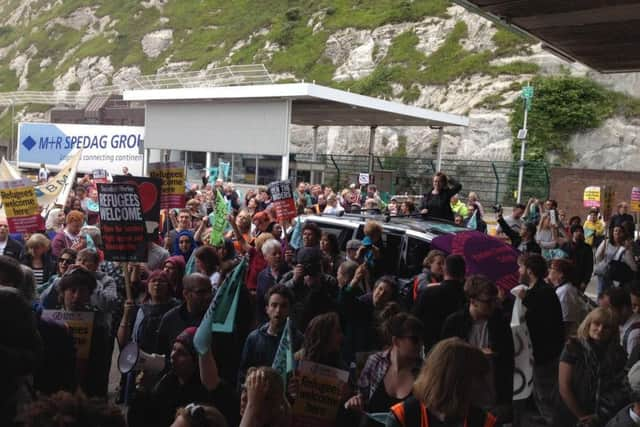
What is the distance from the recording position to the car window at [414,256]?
803 centimetres

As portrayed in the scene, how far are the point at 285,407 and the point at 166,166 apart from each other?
282 inches

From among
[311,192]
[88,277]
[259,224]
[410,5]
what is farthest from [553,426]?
Result: [410,5]

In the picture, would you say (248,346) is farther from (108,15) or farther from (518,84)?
(108,15)

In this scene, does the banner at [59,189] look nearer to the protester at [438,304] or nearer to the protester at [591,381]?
the protester at [438,304]

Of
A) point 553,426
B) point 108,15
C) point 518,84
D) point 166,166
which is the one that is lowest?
point 553,426

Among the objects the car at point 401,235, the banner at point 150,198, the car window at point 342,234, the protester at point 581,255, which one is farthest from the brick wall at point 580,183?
the banner at point 150,198

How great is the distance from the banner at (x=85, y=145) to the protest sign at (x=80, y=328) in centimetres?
3016

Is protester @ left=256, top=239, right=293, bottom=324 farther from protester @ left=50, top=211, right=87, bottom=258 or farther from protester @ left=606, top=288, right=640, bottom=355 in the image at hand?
protester @ left=606, top=288, right=640, bottom=355

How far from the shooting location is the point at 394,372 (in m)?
3.99

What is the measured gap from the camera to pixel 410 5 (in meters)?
58.4

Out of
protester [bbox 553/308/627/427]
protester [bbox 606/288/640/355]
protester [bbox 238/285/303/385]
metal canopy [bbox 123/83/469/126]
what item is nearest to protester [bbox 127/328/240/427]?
protester [bbox 238/285/303/385]

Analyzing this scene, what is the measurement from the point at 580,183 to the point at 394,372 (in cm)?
2709

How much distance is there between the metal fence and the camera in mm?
33875

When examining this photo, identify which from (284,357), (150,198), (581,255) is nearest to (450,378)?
(284,357)
